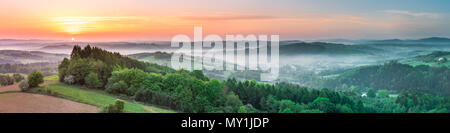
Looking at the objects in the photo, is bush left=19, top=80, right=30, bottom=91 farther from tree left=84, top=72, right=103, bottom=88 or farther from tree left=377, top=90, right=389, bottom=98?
tree left=377, top=90, right=389, bottom=98

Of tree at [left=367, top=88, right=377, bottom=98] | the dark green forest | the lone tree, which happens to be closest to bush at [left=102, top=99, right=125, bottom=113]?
the dark green forest

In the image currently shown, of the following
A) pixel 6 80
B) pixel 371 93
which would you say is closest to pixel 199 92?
pixel 6 80

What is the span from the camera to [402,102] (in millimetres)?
21516

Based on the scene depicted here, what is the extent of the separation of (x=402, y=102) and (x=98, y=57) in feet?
61.2

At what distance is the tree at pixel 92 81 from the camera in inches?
559

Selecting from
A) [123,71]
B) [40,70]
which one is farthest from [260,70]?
[40,70]

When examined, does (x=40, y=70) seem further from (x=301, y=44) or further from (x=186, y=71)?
(x=301, y=44)

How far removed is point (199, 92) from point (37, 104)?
21.4ft

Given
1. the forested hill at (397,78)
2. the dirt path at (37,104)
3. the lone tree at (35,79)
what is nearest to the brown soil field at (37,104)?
the dirt path at (37,104)

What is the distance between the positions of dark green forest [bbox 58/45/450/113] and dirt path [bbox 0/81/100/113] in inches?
62.7

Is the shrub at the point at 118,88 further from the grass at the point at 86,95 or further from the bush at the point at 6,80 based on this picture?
the bush at the point at 6,80

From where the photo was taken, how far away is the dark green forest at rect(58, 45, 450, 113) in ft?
47.2

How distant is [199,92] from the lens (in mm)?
15281
